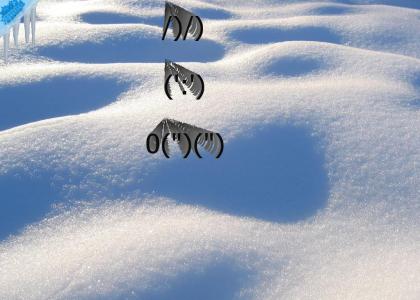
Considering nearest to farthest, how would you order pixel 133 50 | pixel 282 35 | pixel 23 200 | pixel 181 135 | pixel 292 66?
pixel 181 135
pixel 23 200
pixel 292 66
pixel 133 50
pixel 282 35

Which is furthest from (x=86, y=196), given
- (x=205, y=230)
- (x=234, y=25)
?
(x=234, y=25)

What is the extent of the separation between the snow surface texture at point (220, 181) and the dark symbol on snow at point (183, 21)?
0.58m

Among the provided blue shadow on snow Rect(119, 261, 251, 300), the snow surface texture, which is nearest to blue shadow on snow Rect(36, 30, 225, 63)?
the snow surface texture

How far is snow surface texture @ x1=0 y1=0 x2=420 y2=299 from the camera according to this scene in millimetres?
1463

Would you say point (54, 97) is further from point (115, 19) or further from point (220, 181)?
point (115, 19)

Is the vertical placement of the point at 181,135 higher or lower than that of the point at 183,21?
lower

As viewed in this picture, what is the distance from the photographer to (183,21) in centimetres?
154

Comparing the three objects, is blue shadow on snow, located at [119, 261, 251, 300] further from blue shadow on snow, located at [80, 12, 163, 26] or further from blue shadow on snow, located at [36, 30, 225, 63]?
blue shadow on snow, located at [80, 12, 163, 26]

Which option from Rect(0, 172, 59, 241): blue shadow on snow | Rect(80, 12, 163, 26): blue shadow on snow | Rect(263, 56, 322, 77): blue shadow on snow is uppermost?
Rect(263, 56, 322, 77): blue shadow on snow

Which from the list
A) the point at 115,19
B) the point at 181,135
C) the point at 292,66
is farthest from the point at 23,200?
the point at 115,19

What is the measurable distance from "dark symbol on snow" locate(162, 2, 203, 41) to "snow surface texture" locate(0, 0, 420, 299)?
0.58m

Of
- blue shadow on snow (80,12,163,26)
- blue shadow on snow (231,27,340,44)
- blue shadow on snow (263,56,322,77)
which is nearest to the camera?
blue shadow on snow (263,56,322,77)

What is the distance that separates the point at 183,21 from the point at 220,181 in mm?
633

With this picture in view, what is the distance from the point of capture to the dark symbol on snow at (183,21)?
4.90ft
